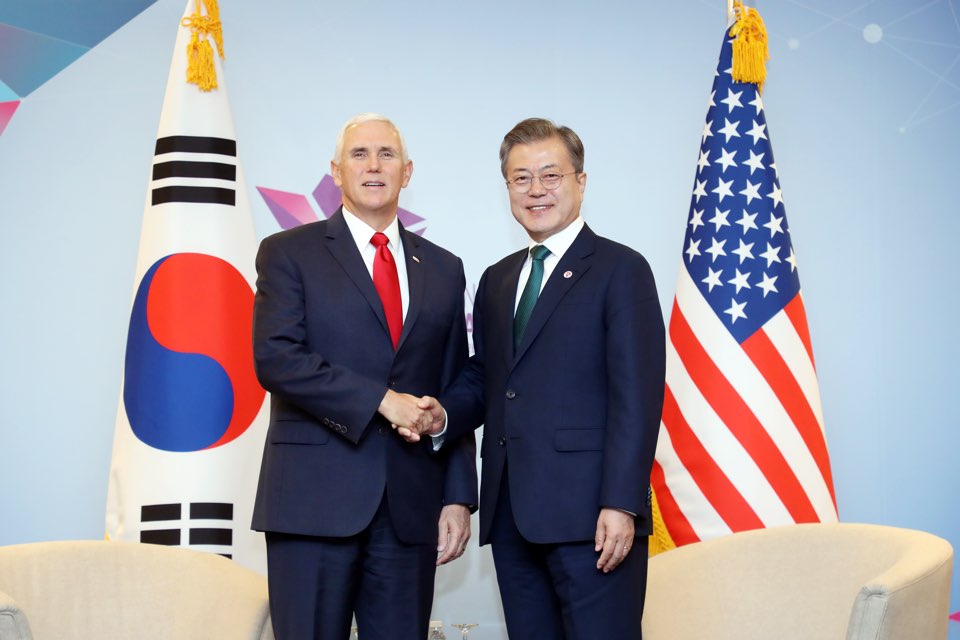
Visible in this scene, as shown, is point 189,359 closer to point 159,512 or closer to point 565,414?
point 159,512

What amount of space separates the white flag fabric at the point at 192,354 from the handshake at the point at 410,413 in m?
1.14

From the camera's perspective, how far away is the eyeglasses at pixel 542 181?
92.8 inches

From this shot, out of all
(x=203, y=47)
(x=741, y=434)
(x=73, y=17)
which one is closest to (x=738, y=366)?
(x=741, y=434)

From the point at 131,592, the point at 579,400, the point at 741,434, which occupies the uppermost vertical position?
the point at 579,400

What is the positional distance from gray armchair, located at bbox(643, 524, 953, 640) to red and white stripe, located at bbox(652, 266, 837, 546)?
0.54 metres

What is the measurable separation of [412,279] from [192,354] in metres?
1.12

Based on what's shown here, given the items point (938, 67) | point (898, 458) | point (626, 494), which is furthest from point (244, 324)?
point (938, 67)

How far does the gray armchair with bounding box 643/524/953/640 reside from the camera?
7.50 feet

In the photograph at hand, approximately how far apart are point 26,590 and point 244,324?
1.22m

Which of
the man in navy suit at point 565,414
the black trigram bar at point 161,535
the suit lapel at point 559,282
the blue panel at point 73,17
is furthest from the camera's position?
the blue panel at point 73,17

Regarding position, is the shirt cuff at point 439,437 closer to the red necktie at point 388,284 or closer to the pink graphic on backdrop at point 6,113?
the red necktie at point 388,284

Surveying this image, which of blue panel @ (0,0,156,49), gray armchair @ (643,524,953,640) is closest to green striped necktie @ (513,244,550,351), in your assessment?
gray armchair @ (643,524,953,640)

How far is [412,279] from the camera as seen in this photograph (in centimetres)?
243

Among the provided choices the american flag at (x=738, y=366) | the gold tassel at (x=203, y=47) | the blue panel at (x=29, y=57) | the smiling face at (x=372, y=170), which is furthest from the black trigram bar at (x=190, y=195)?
the american flag at (x=738, y=366)
